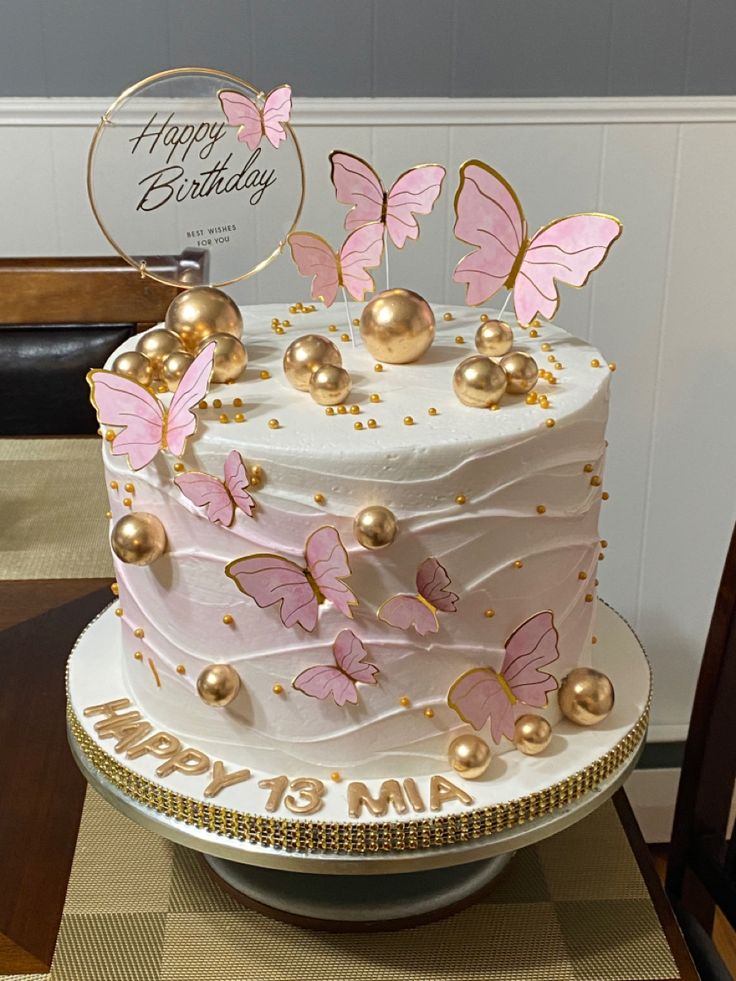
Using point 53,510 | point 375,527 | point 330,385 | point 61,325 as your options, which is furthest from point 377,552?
point 61,325

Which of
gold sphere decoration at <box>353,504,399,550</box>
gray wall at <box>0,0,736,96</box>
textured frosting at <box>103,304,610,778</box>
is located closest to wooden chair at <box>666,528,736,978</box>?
textured frosting at <box>103,304,610,778</box>

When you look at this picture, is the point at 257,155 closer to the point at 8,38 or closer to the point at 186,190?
the point at 186,190

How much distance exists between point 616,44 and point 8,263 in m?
1.07

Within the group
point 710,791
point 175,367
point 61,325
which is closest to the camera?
point 175,367

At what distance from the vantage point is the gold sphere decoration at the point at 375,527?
774 mm

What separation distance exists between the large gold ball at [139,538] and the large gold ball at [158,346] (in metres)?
0.14

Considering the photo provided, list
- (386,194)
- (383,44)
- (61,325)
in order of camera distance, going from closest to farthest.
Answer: (386,194), (61,325), (383,44)

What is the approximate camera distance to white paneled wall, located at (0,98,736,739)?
1.82m

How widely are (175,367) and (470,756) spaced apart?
0.39 metres

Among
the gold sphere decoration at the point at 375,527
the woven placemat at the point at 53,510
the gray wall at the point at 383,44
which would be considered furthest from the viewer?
the gray wall at the point at 383,44

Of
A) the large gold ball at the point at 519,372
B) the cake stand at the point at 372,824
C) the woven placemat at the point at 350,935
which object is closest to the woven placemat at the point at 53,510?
the cake stand at the point at 372,824

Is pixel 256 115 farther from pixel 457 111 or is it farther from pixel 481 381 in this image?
pixel 457 111

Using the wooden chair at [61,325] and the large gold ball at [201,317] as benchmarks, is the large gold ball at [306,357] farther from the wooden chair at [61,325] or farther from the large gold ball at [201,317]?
the wooden chair at [61,325]

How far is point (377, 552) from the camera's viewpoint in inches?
31.4
